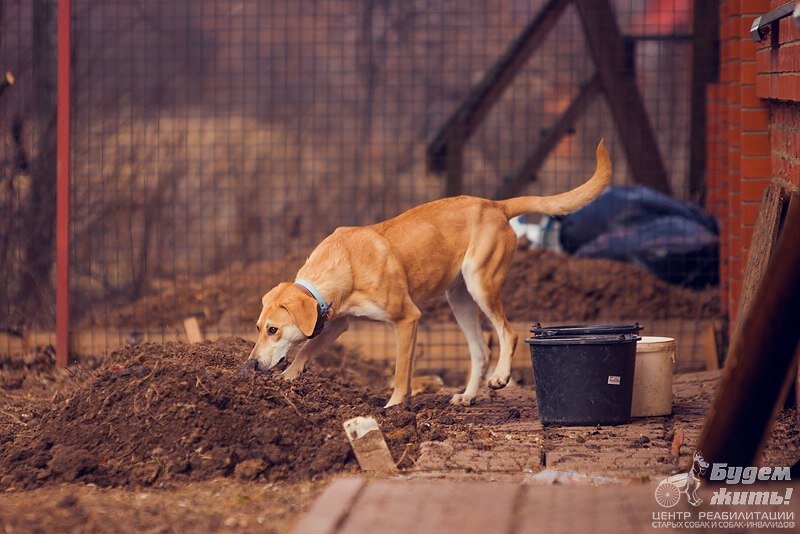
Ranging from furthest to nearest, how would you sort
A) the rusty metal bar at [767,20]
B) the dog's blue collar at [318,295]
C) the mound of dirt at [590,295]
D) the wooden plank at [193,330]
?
Answer: the mound of dirt at [590,295] → the wooden plank at [193,330] → the dog's blue collar at [318,295] → the rusty metal bar at [767,20]

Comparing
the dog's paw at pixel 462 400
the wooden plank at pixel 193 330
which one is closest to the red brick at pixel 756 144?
the dog's paw at pixel 462 400

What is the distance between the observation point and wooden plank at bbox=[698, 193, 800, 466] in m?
3.74

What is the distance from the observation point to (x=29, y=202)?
9.47 m

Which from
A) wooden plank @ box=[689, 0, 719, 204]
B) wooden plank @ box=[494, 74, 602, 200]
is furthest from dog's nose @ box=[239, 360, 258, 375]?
wooden plank @ box=[689, 0, 719, 204]

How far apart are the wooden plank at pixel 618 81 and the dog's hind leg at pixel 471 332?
2868mm

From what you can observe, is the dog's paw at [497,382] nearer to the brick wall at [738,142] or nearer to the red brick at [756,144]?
→ the brick wall at [738,142]

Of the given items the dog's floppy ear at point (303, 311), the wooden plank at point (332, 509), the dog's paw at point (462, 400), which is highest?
the dog's floppy ear at point (303, 311)

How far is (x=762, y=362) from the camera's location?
379 centimetres

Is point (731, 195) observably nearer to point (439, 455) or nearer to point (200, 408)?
point (439, 455)

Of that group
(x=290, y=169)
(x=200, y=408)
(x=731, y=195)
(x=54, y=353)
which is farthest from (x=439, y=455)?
(x=290, y=169)

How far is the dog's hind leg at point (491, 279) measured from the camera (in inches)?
283

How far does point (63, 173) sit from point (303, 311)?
3337 millimetres

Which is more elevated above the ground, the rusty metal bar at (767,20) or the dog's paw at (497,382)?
the rusty metal bar at (767,20)

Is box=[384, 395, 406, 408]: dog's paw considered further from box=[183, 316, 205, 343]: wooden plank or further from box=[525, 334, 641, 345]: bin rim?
box=[183, 316, 205, 343]: wooden plank
